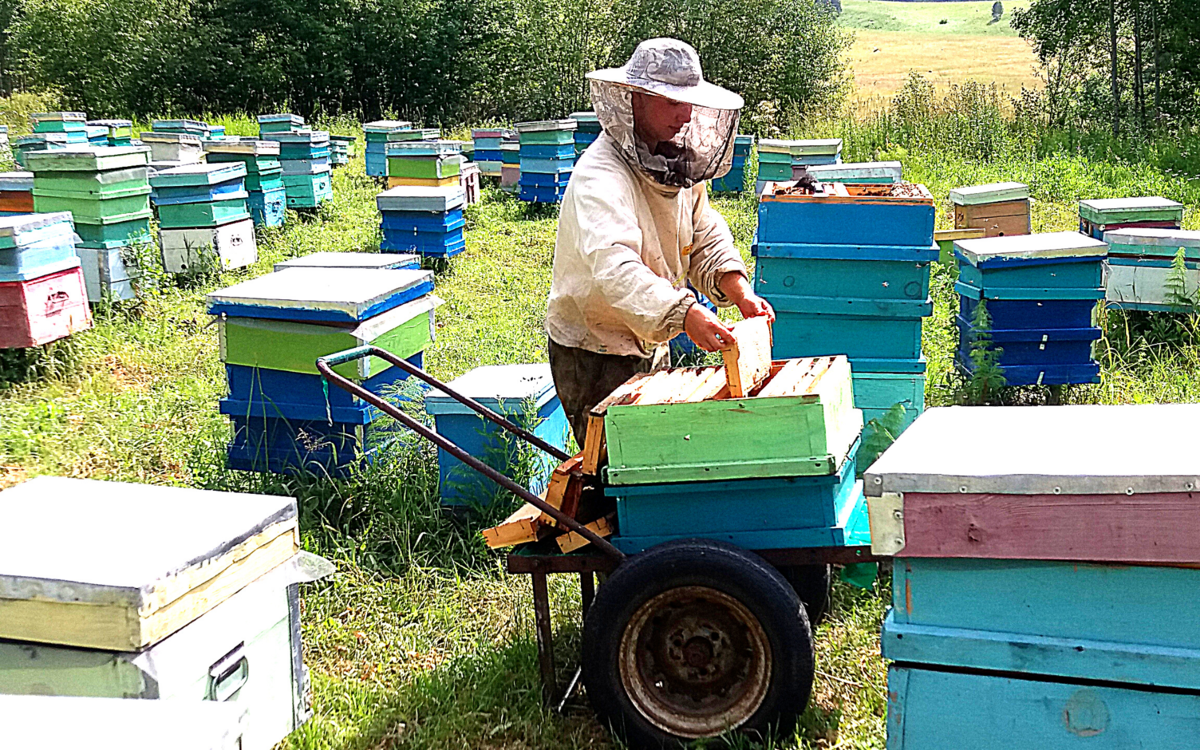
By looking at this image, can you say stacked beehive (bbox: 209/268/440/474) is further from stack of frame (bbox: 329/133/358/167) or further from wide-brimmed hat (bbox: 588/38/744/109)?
stack of frame (bbox: 329/133/358/167)

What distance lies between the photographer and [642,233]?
292 centimetres

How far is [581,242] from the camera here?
2.75 meters

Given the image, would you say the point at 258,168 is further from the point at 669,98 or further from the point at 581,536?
the point at 581,536

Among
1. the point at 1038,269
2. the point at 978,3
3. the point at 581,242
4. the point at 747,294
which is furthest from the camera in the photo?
the point at 978,3

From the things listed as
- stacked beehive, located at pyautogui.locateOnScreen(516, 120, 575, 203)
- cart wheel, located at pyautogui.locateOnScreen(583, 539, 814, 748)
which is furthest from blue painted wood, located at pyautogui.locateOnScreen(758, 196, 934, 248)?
stacked beehive, located at pyautogui.locateOnScreen(516, 120, 575, 203)

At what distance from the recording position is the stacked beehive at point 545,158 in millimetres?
10953

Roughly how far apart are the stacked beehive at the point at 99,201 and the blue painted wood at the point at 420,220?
205cm

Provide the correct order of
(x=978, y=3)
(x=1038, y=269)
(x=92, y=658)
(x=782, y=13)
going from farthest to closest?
(x=978, y=3) < (x=782, y=13) < (x=1038, y=269) < (x=92, y=658)

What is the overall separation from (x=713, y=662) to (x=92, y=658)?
1.33 meters

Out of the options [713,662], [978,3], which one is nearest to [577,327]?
[713,662]

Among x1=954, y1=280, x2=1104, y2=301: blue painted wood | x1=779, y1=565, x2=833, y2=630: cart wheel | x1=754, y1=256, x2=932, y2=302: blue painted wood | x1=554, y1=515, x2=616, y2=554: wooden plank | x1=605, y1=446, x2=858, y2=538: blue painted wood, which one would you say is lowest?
x1=779, y1=565, x2=833, y2=630: cart wheel

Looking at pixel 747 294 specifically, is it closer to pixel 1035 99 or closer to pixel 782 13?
pixel 1035 99

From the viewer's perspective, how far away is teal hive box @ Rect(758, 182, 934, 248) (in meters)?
3.88

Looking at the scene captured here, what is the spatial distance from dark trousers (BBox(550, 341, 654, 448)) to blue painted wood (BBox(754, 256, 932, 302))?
104cm
